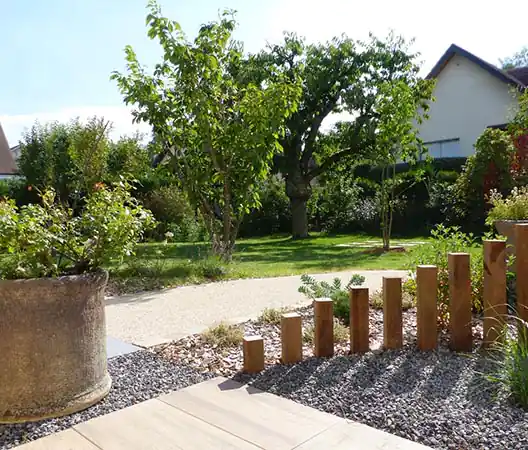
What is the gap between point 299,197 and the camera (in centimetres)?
1752

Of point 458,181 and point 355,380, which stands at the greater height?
point 458,181

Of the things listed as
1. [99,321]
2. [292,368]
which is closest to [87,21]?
[99,321]

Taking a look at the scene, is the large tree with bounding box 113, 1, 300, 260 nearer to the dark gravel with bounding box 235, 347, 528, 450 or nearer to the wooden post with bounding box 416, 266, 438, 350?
the wooden post with bounding box 416, 266, 438, 350

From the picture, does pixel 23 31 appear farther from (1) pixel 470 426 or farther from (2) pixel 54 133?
(2) pixel 54 133

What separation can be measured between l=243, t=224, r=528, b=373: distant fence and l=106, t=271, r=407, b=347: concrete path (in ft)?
4.55

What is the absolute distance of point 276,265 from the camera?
9.77 meters

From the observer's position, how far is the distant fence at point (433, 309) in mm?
3338

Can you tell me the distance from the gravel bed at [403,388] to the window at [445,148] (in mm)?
19619

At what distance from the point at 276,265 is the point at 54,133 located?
14.5 meters

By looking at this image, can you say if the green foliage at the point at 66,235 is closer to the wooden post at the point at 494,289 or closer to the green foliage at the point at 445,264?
the wooden post at the point at 494,289

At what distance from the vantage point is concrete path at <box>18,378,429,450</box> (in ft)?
7.43

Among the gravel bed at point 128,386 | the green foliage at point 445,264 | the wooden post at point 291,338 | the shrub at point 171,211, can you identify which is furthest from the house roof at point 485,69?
the gravel bed at point 128,386

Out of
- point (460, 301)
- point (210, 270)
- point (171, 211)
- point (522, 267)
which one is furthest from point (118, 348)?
point (171, 211)

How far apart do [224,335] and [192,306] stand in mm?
1760
